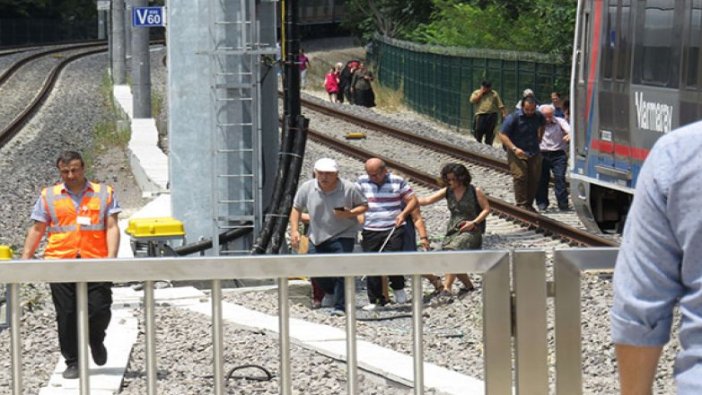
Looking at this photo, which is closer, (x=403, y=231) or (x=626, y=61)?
(x=403, y=231)

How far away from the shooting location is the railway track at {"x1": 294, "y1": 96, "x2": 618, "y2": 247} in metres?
18.2

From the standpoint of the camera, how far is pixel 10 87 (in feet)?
160

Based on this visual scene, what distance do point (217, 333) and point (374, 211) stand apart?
9.46 m

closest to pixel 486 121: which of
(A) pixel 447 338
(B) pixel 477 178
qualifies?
(B) pixel 477 178

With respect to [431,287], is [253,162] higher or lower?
lower

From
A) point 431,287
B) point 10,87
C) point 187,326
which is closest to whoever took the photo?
point 431,287

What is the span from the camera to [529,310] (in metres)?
5.07

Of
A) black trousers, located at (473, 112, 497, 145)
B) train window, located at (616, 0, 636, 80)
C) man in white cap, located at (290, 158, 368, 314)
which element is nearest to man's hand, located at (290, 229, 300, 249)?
man in white cap, located at (290, 158, 368, 314)

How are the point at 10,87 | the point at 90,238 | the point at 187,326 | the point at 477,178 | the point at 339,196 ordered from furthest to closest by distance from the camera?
1. the point at 10,87
2. the point at 477,178
3. the point at 339,196
4. the point at 90,238
5. the point at 187,326

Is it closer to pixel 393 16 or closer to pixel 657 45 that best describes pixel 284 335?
Result: pixel 657 45

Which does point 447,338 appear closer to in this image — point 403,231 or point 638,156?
point 403,231

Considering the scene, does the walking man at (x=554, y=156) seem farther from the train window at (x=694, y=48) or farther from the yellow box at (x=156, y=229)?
the yellow box at (x=156, y=229)

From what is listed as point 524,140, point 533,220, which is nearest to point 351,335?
point 533,220

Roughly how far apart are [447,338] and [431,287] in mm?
995
